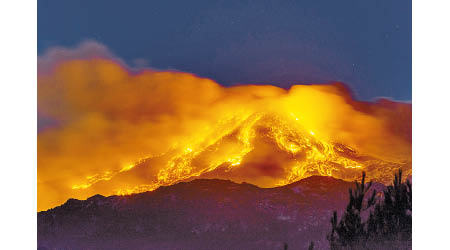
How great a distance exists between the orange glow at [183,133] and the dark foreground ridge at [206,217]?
105mm

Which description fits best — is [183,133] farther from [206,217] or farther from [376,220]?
[376,220]

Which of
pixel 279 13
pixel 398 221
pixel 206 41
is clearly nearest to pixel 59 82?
pixel 206 41

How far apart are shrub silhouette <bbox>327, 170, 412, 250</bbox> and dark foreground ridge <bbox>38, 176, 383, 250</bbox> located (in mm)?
114

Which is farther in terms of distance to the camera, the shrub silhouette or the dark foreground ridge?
the shrub silhouette

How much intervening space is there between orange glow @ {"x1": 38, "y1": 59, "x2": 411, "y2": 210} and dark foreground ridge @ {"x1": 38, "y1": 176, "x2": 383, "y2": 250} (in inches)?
4.1

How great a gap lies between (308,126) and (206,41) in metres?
1.33

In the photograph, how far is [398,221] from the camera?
18.8 feet

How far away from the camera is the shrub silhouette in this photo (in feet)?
18.4

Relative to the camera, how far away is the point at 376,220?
→ 5664 mm

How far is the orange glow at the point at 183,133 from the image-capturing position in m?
5.57

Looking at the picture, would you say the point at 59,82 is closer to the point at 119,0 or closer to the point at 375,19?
the point at 119,0

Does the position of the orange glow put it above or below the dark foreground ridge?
above

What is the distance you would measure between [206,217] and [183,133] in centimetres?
86

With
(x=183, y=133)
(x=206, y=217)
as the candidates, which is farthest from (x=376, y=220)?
(x=183, y=133)
